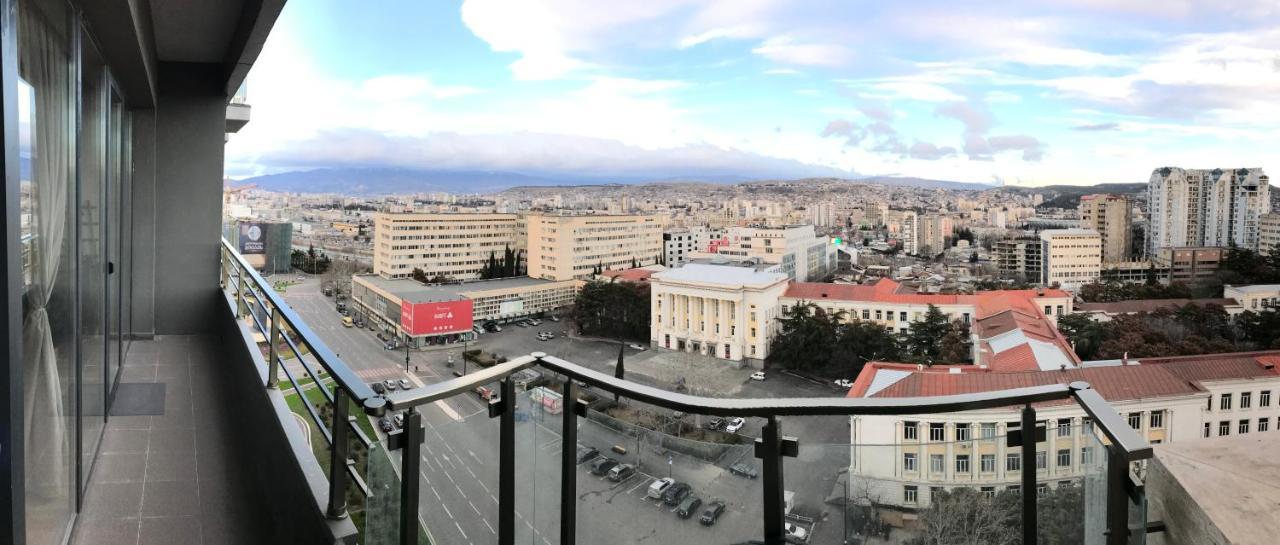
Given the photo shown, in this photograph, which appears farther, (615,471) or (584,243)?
(584,243)

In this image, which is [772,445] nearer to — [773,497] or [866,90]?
[773,497]

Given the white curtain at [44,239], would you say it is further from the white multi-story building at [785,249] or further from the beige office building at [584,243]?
the beige office building at [584,243]

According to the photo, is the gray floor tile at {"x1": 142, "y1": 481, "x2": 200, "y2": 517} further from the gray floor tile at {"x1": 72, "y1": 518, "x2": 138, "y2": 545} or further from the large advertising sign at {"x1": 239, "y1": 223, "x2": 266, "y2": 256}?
the large advertising sign at {"x1": 239, "y1": 223, "x2": 266, "y2": 256}

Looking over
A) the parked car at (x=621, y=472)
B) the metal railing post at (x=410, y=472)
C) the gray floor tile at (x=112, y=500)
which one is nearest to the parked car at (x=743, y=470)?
the parked car at (x=621, y=472)

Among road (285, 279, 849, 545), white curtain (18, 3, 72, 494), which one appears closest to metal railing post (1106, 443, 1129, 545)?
road (285, 279, 849, 545)

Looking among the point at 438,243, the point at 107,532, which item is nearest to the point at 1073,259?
the point at 107,532

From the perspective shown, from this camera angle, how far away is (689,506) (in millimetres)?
909

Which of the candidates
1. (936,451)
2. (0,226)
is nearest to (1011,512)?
(936,451)

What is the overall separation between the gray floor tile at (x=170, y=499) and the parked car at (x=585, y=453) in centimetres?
123

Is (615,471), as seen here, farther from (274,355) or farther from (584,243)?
(584,243)

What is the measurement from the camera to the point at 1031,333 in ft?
15.9

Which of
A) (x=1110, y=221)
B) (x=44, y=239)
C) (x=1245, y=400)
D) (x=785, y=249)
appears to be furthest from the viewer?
(x=785, y=249)

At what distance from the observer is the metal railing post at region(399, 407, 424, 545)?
0.91m

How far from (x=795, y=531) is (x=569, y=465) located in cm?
32
